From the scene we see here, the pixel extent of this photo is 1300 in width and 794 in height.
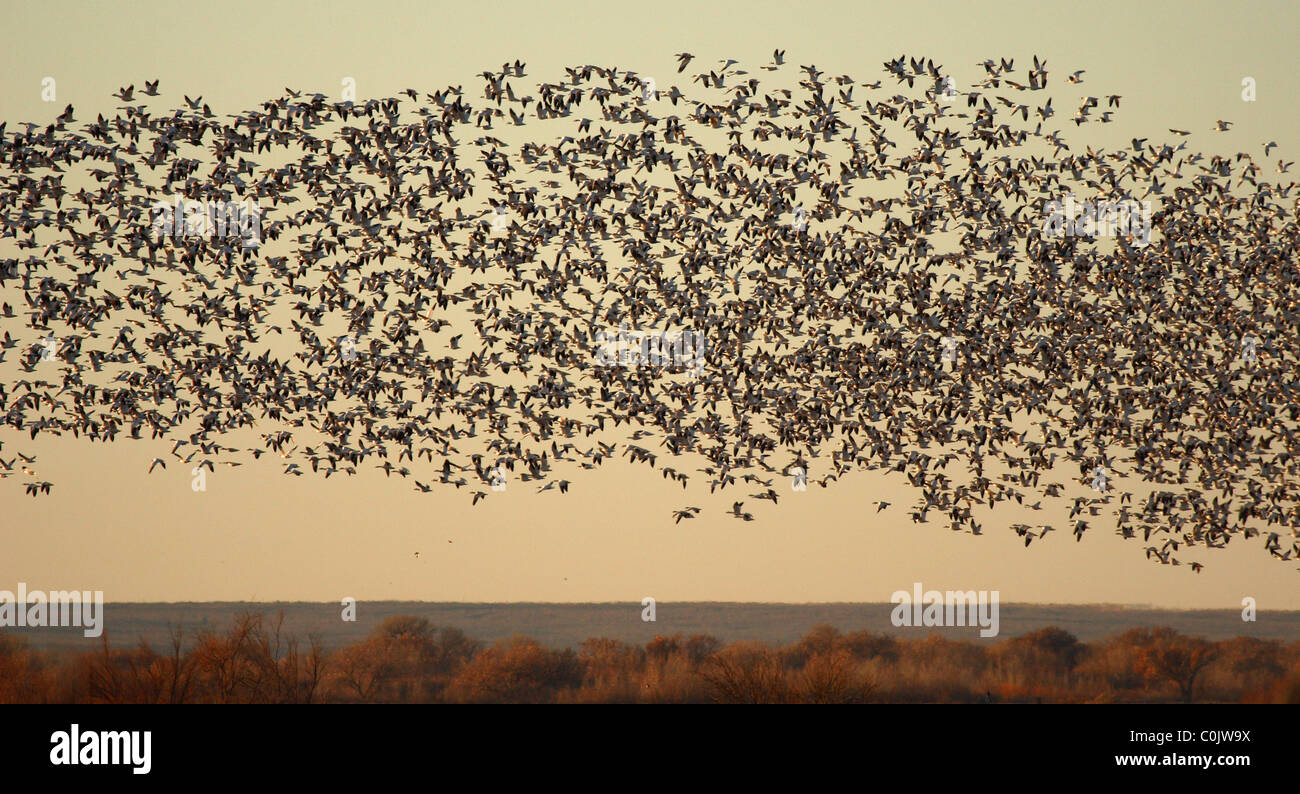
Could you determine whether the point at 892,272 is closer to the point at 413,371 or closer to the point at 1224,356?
the point at 1224,356

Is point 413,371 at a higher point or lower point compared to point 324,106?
lower

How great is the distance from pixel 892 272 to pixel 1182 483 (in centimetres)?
675

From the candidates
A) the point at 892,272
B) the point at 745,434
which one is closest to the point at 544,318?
the point at 745,434

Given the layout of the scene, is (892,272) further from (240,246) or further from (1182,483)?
(240,246)

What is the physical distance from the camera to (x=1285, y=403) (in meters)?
26.6

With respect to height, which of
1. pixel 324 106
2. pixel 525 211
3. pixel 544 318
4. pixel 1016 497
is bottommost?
pixel 1016 497

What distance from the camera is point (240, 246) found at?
25.3 m

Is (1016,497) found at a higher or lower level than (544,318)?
lower

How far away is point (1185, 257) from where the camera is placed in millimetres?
26453

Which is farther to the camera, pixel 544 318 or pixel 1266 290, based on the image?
pixel 1266 290

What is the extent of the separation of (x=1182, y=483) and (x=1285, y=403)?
102 inches

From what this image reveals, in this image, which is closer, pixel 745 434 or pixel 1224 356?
pixel 745 434

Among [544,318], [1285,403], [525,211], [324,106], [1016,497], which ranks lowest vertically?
[1016,497]

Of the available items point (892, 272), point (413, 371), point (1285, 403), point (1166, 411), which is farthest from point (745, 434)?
point (1285, 403)
